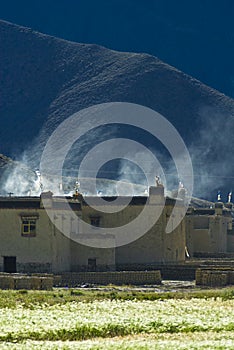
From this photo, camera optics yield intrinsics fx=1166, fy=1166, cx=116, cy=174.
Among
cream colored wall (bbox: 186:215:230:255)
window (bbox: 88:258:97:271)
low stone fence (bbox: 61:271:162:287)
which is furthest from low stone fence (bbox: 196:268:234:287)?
cream colored wall (bbox: 186:215:230:255)

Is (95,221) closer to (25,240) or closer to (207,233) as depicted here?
(25,240)

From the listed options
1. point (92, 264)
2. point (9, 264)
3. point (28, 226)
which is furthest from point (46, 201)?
point (92, 264)

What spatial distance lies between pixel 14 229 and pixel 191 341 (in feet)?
87.8

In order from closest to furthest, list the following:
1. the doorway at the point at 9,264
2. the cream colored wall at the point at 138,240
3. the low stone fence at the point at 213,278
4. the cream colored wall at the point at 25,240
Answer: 1. the low stone fence at the point at 213,278
2. the cream colored wall at the point at 25,240
3. the doorway at the point at 9,264
4. the cream colored wall at the point at 138,240

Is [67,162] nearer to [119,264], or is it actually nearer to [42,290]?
[119,264]

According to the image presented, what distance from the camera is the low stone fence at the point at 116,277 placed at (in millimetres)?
51562

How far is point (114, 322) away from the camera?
3297 cm

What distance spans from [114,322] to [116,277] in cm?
1891

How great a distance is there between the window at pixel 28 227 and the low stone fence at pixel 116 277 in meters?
3.81

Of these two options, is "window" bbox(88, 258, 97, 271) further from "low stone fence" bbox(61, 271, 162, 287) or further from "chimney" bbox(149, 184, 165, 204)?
"chimney" bbox(149, 184, 165, 204)

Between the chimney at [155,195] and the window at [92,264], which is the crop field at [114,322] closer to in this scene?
the window at [92,264]

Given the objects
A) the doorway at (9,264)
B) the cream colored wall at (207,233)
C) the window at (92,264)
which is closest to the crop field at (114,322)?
the doorway at (9,264)

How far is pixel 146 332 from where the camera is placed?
31.8m

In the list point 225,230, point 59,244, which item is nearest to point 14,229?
point 59,244
